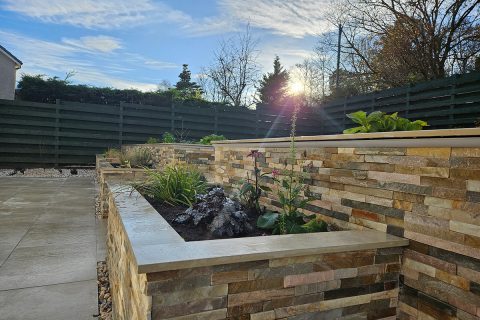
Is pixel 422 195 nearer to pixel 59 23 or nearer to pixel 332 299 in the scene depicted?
pixel 332 299

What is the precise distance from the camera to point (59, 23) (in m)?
7.77

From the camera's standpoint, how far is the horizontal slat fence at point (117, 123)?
8078mm

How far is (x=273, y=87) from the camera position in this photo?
17.5 metres

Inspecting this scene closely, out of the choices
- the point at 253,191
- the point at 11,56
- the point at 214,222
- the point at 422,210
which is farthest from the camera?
the point at 11,56

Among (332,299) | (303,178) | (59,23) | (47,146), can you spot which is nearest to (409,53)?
(303,178)

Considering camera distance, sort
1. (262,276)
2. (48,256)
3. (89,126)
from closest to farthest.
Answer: (262,276)
(48,256)
(89,126)

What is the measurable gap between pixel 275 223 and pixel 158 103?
9.23m

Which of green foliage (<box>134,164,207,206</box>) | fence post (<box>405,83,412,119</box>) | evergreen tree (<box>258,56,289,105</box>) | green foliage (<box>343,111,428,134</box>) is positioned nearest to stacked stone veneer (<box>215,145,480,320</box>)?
green foliage (<box>343,111,428,134</box>)

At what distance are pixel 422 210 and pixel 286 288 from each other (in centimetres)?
64

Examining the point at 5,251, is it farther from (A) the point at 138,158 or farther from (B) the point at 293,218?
(A) the point at 138,158

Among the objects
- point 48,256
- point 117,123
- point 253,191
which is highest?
point 117,123

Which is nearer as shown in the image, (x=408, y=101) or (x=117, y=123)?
(x=408, y=101)

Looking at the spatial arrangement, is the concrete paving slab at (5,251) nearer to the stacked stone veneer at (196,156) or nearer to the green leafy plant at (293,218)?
the stacked stone veneer at (196,156)

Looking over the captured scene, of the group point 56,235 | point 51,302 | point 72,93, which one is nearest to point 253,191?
point 51,302
